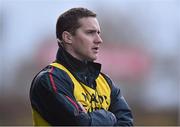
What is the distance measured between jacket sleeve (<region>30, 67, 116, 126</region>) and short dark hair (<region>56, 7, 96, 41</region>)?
30 cm

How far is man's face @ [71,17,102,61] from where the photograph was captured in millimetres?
4125

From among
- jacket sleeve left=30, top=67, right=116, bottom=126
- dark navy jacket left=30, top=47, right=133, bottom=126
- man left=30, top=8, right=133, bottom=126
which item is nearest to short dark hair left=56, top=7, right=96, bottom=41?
man left=30, top=8, right=133, bottom=126

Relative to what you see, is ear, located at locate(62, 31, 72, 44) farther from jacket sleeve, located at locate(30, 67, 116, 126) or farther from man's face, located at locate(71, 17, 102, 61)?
jacket sleeve, located at locate(30, 67, 116, 126)

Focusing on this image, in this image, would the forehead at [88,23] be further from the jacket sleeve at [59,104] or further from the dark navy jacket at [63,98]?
the jacket sleeve at [59,104]

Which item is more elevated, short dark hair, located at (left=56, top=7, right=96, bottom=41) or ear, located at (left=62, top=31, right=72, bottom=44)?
short dark hair, located at (left=56, top=7, right=96, bottom=41)

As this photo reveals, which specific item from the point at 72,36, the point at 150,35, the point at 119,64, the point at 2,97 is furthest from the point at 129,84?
the point at 72,36

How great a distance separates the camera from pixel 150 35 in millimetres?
22469

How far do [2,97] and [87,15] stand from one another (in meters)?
12.9

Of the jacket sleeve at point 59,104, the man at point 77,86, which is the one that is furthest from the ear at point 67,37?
the jacket sleeve at point 59,104

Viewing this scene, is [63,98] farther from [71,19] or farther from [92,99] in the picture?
[71,19]

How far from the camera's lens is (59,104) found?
3938 mm

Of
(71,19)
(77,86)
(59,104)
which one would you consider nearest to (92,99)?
(77,86)

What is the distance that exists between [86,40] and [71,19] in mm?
156

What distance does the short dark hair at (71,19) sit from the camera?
4.16 m
